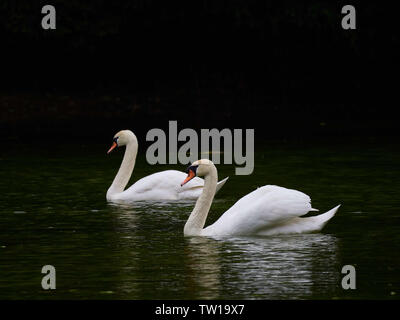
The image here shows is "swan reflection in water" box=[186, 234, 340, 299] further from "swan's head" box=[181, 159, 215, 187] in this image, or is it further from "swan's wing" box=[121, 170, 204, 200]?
"swan's wing" box=[121, 170, 204, 200]

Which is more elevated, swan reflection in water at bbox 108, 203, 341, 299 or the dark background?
the dark background

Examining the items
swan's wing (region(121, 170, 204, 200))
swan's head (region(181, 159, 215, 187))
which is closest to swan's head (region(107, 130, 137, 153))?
swan's wing (region(121, 170, 204, 200))

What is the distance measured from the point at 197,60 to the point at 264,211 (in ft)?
63.5

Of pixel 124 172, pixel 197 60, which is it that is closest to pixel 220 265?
pixel 124 172

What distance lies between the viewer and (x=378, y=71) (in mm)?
32219

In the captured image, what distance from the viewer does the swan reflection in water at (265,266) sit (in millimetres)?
10195

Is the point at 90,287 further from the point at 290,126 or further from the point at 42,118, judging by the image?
the point at 42,118

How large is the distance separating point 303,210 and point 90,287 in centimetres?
296

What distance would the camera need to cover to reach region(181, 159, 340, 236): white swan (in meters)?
12.6

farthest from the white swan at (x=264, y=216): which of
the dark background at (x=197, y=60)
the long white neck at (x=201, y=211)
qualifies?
the dark background at (x=197, y=60)

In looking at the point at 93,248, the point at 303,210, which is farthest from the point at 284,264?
the point at 93,248

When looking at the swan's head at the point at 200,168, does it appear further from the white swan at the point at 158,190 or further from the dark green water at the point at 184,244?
the white swan at the point at 158,190

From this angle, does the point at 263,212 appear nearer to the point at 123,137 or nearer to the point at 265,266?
the point at 265,266

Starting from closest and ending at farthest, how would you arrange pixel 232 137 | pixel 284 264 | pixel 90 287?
pixel 90 287
pixel 284 264
pixel 232 137
